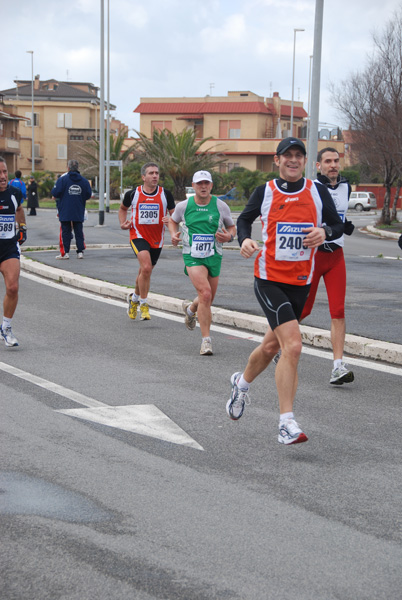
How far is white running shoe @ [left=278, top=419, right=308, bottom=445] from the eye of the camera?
5551 mm

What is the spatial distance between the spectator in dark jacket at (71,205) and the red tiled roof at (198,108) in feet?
234

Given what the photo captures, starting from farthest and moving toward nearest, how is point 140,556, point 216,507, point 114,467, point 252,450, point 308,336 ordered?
point 308,336 → point 252,450 → point 114,467 → point 216,507 → point 140,556

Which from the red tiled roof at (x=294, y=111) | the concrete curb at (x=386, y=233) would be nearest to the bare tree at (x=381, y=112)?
the concrete curb at (x=386, y=233)

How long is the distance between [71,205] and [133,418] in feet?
45.4

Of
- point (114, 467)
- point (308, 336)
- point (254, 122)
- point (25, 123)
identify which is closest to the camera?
point (114, 467)

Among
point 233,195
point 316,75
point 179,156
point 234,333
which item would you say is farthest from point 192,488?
point 233,195

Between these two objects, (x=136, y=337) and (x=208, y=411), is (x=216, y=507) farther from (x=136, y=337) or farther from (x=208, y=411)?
(x=136, y=337)

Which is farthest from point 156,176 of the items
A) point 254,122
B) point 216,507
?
point 254,122

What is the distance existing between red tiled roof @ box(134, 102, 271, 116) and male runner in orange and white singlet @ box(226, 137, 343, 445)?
84.7 m

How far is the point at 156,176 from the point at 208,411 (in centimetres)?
531

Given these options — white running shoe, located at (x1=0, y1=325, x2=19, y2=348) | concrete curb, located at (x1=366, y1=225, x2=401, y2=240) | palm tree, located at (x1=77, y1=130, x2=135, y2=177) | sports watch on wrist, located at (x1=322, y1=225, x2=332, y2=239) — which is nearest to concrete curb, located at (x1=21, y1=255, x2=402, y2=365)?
white running shoe, located at (x1=0, y1=325, x2=19, y2=348)

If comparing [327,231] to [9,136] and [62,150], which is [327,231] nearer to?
[9,136]

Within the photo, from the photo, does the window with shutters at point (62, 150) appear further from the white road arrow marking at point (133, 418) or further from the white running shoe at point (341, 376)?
the white road arrow marking at point (133, 418)

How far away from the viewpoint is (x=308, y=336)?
9750 mm
